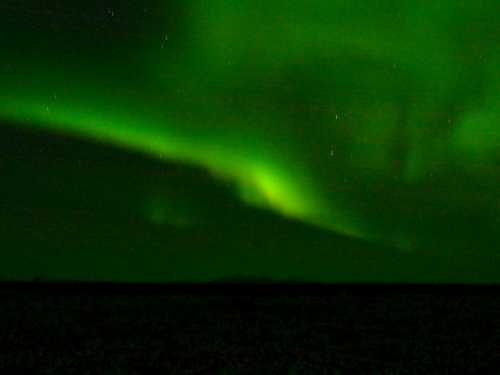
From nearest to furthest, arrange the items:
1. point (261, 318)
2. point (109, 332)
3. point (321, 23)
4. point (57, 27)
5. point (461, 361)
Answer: point (461, 361) → point (109, 332) → point (261, 318) → point (57, 27) → point (321, 23)

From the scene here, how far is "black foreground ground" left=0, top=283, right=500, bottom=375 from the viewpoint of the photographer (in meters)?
1.73

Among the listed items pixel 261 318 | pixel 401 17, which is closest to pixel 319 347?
pixel 261 318

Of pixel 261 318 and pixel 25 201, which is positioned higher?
pixel 25 201

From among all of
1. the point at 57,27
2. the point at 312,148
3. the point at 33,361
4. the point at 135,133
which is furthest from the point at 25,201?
the point at 312,148

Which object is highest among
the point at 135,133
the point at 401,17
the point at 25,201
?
the point at 401,17

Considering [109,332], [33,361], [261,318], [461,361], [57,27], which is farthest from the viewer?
[57,27]

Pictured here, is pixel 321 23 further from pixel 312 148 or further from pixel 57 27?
pixel 57 27

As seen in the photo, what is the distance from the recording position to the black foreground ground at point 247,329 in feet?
5.68

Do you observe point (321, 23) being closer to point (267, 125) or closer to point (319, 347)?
point (267, 125)

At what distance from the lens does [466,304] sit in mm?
2666

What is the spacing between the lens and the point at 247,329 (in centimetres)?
212

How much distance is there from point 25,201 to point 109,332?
2.70 feet

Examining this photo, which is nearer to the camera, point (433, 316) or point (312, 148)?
point (433, 316)

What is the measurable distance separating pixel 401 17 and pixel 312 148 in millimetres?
697
